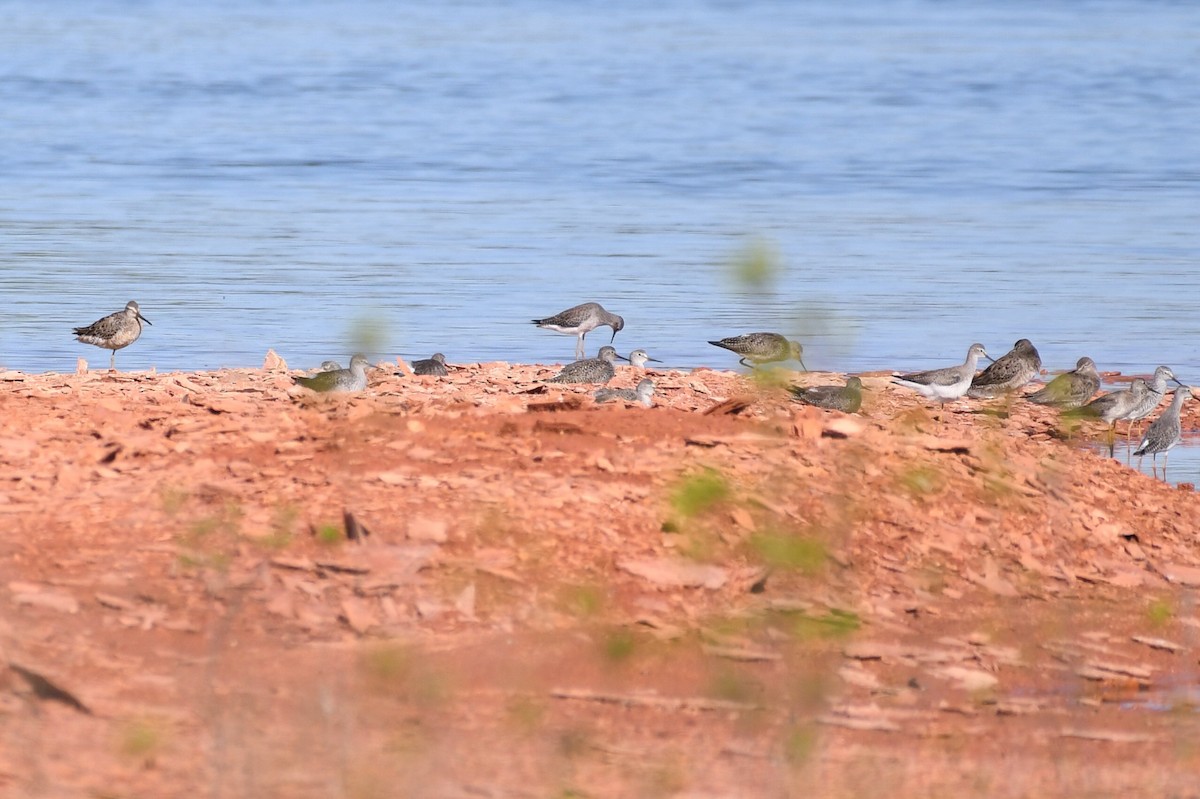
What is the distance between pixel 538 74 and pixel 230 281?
3258cm

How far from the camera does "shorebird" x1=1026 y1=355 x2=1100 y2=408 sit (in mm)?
14722

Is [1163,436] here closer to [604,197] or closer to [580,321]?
[580,321]

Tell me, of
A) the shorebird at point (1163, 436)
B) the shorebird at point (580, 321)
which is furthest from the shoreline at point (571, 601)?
the shorebird at point (580, 321)

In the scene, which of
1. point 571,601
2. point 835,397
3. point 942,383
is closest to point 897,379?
point 942,383

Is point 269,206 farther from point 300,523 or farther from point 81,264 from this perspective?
point 300,523

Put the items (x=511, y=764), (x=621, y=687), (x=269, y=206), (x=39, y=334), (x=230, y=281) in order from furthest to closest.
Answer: (x=269, y=206) < (x=230, y=281) < (x=39, y=334) < (x=621, y=687) < (x=511, y=764)

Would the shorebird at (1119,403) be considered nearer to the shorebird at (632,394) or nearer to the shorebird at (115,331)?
the shorebird at (632,394)

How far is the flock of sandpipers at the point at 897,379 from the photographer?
14070mm

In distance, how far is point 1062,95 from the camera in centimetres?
4862

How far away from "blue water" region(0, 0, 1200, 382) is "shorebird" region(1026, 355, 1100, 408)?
2.31 metres

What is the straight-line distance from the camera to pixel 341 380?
13.6m

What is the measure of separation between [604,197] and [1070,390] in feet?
52.2

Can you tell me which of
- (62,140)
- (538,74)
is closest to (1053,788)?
(62,140)

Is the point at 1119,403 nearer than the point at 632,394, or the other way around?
the point at 632,394
